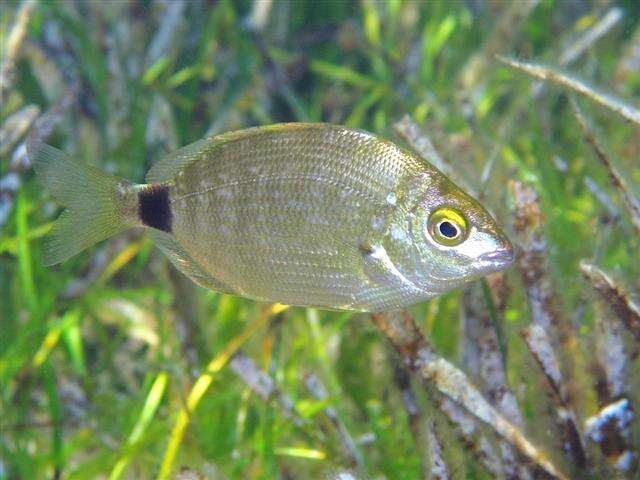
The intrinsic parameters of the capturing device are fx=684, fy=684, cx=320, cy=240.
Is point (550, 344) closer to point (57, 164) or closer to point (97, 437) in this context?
point (57, 164)

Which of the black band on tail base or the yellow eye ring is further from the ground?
the black band on tail base

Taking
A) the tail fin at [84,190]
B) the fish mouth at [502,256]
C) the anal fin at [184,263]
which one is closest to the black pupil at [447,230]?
the fish mouth at [502,256]

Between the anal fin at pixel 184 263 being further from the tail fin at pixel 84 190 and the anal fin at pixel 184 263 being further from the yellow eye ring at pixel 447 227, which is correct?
the yellow eye ring at pixel 447 227

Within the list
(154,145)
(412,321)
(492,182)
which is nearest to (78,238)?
(412,321)

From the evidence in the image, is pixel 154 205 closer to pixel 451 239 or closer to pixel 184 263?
pixel 184 263

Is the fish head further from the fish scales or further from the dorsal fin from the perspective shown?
the dorsal fin

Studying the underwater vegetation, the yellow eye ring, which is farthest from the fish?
the underwater vegetation

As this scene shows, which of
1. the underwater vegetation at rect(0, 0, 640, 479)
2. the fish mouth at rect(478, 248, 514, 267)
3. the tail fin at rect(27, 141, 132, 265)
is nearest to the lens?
the fish mouth at rect(478, 248, 514, 267)
